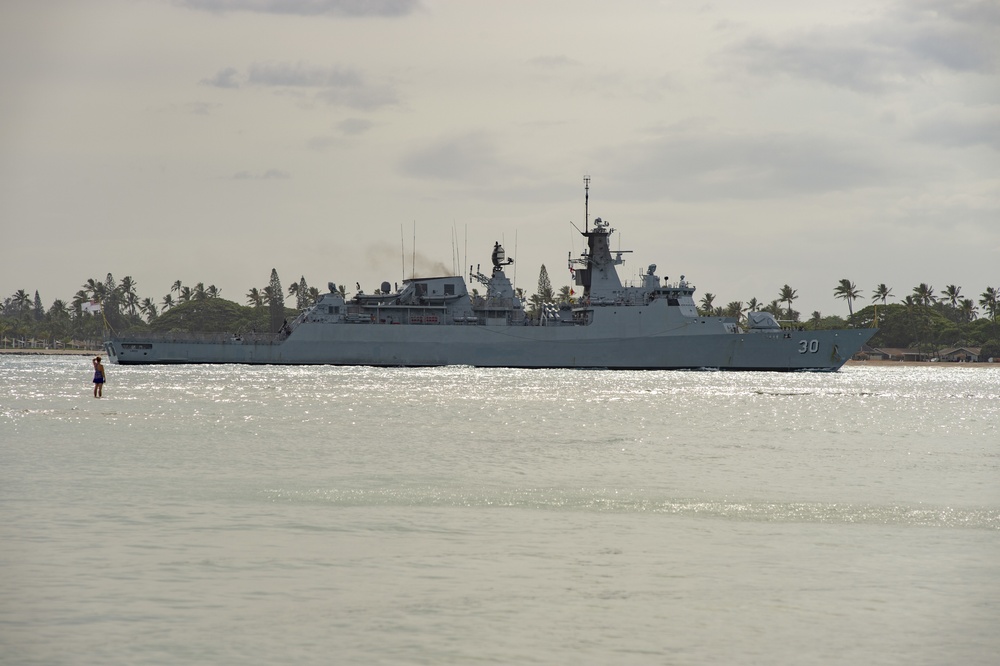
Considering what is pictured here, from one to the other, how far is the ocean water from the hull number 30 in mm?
48023

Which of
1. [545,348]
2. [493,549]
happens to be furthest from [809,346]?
[493,549]

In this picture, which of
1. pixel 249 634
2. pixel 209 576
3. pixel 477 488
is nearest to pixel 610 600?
pixel 249 634

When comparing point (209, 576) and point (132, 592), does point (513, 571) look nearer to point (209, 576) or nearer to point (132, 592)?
point (209, 576)

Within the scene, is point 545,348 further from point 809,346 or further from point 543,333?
point 809,346

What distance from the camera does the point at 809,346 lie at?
6900 centimetres

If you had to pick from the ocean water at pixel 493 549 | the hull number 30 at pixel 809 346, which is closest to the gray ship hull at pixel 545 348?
the hull number 30 at pixel 809 346

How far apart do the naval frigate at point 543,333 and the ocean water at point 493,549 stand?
45.8 meters

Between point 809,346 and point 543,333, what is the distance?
57.1 feet

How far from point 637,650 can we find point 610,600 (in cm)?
123

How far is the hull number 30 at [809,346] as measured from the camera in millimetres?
68625

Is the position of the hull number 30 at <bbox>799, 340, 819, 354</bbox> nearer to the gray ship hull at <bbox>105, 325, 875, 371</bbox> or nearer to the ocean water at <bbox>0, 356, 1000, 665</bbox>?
the gray ship hull at <bbox>105, 325, 875, 371</bbox>

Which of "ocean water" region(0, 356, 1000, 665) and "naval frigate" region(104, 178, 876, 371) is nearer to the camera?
"ocean water" region(0, 356, 1000, 665)

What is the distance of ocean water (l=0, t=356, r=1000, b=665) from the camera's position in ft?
22.4

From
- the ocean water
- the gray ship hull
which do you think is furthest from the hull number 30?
the ocean water
